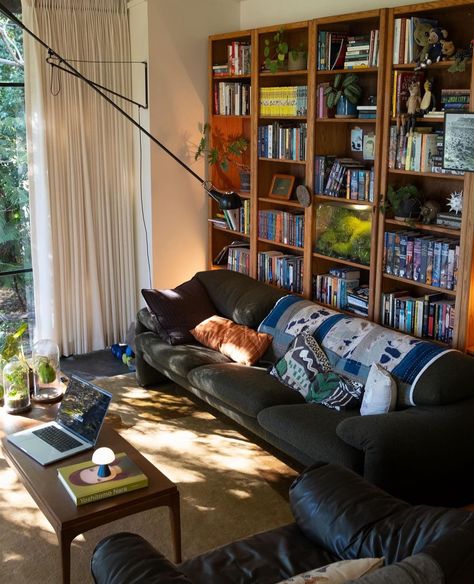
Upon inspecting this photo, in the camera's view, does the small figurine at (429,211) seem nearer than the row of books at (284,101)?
Yes

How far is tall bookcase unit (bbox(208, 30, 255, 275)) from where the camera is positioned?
5.75 m

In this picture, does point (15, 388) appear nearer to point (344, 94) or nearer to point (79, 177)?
point (79, 177)

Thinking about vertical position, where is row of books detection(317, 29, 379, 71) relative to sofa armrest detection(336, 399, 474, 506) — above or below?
above

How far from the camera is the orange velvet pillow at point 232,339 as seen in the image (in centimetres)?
489

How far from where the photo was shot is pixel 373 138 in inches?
189

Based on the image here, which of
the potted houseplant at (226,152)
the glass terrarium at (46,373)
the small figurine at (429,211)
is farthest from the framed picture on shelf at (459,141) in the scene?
the glass terrarium at (46,373)

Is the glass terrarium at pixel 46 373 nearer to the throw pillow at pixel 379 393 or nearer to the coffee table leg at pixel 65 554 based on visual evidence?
the coffee table leg at pixel 65 554

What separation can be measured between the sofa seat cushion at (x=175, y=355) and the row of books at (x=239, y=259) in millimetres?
1072

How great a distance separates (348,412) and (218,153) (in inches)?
108

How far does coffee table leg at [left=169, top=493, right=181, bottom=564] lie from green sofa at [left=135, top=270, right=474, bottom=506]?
2.62 feet

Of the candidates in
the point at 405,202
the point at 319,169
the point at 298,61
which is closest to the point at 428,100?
the point at 405,202

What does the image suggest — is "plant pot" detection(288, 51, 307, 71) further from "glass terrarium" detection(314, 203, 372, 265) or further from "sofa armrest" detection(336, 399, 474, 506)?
"sofa armrest" detection(336, 399, 474, 506)

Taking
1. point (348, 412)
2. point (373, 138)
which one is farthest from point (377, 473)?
point (373, 138)

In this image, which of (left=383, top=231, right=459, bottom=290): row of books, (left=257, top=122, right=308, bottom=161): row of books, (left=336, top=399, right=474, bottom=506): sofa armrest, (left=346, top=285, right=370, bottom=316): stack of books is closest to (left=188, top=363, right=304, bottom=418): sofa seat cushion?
(left=336, top=399, right=474, bottom=506): sofa armrest
